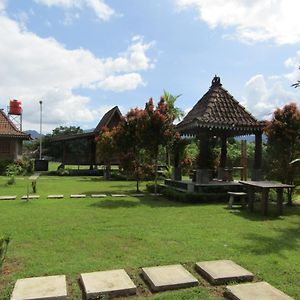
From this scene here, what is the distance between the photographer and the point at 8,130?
3075cm

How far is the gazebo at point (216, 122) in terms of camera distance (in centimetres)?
1401

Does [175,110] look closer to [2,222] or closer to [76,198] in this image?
[76,198]

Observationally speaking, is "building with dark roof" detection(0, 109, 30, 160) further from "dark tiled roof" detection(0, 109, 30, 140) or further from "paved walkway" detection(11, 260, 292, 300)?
"paved walkway" detection(11, 260, 292, 300)

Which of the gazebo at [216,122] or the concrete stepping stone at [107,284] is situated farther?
the gazebo at [216,122]

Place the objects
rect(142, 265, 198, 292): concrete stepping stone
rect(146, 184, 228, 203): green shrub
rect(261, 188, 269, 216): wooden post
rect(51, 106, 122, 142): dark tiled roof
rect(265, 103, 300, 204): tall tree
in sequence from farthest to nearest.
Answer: rect(51, 106, 122, 142): dark tiled roof → rect(146, 184, 228, 203): green shrub → rect(265, 103, 300, 204): tall tree → rect(261, 188, 269, 216): wooden post → rect(142, 265, 198, 292): concrete stepping stone

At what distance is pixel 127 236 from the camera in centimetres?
752

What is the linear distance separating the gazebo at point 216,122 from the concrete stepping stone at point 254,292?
9308 millimetres

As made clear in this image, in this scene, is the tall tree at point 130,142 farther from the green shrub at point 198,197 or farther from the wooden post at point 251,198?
the wooden post at point 251,198

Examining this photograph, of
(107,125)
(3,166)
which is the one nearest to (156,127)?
(3,166)

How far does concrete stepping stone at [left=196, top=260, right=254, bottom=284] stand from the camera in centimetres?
493

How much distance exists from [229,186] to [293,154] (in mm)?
2726

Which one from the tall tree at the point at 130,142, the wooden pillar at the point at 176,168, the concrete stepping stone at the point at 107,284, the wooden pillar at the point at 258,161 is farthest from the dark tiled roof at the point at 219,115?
the concrete stepping stone at the point at 107,284

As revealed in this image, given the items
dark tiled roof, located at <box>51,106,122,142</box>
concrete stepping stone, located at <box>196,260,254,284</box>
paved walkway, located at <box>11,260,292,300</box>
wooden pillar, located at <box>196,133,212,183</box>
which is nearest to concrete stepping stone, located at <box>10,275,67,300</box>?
paved walkway, located at <box>11,260,292,300</box>

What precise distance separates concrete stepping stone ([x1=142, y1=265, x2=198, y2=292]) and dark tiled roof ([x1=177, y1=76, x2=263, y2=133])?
8.83 metres
